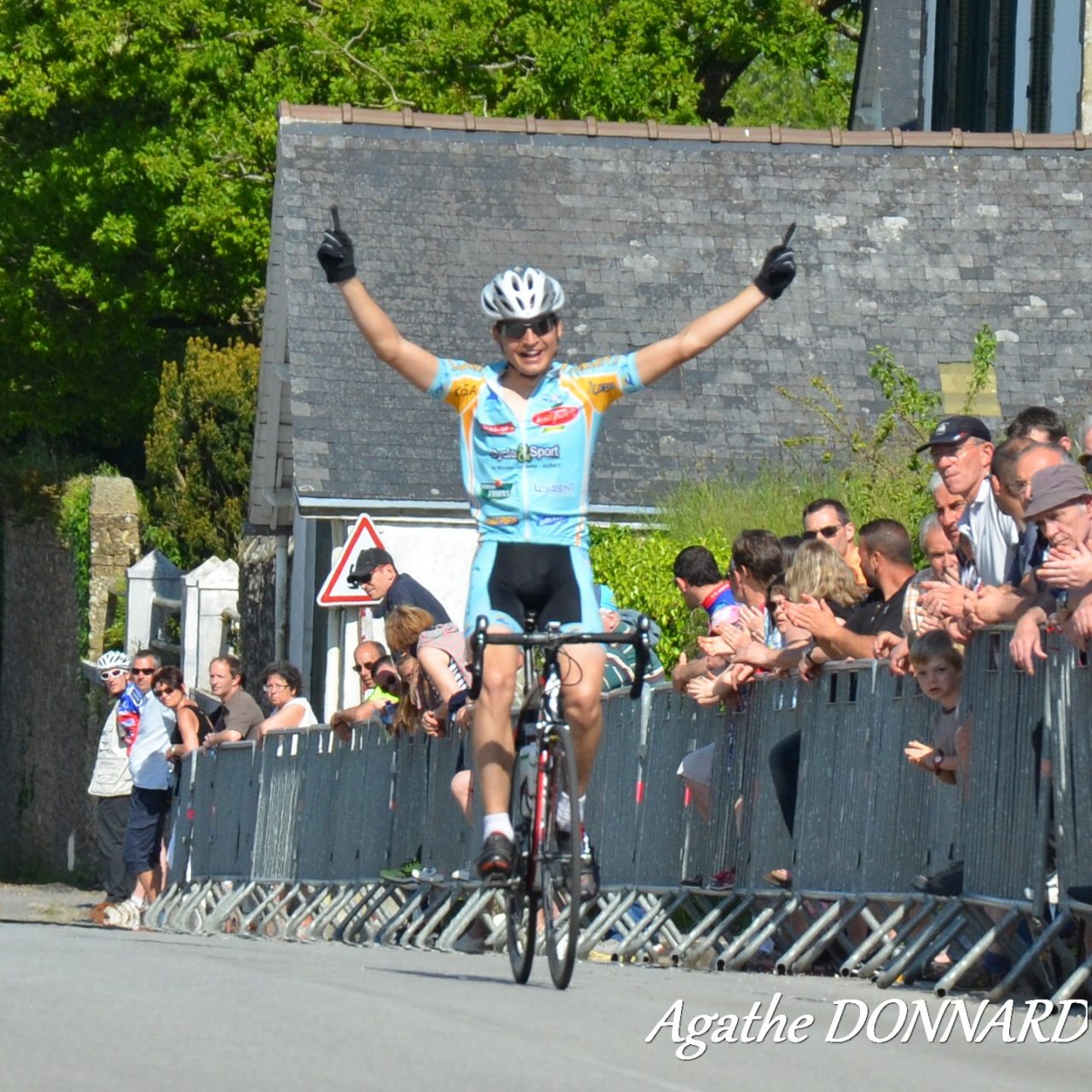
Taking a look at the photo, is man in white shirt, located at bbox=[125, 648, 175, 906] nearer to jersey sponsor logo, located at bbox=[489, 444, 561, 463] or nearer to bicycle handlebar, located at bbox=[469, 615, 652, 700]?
jersey sponsor logo, located at bbox=[489, 444, 561, 463]

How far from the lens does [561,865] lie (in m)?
8.88

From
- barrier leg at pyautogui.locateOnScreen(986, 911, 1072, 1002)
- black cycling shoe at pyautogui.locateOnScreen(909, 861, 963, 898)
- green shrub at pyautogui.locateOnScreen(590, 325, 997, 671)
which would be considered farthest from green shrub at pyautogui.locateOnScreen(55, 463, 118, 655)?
barrier leg at pyautogui.locateOnScreen(986, 911, 1072, 1002)

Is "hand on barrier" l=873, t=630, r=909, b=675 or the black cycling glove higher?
the black cycling glove

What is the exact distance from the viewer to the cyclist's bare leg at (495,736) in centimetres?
910

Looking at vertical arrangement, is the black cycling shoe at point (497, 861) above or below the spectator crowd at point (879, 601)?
below

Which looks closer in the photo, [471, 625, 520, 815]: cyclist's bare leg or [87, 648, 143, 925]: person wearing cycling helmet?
[471, 625, 520, 815]: cyclist's bare leg

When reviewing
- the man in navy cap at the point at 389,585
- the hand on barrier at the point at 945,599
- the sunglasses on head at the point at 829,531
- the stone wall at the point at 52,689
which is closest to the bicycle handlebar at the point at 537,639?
the hand on barrier at the point at 945,599

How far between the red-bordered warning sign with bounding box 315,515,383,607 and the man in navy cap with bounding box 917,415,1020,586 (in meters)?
11.6

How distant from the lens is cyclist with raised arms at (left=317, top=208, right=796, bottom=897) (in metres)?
9.10

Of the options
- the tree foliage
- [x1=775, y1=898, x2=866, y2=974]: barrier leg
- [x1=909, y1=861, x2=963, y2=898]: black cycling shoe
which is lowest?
[x1=775, y1=898, x2=866, y2=974]: barrier leg

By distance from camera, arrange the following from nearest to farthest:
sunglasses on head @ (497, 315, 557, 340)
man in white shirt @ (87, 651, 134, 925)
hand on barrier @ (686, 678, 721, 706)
Answer: sunglasses on head @ (497, 315, 557, 340)
hand on barrier @ (686, 678, 721, 706)
man in white shirt @ (87, 651, 134, 925)

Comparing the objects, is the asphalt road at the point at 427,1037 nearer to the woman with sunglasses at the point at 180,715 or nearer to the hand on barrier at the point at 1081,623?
the hand on barrier at the point at 1081,623

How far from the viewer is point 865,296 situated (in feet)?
83.3

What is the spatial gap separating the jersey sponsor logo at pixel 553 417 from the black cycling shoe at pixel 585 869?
151cm
